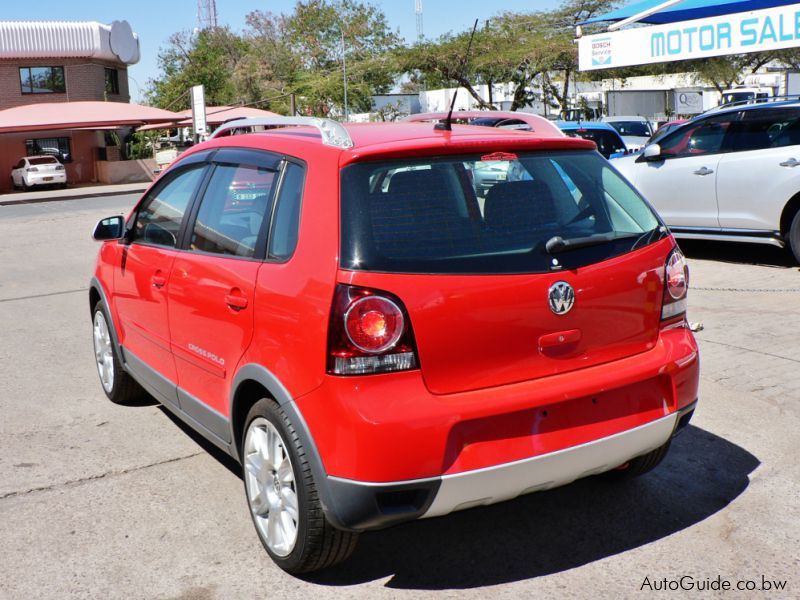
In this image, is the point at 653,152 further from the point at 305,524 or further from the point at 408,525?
the point at 305,524

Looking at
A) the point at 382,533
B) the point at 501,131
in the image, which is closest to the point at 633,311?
the point at 501,131

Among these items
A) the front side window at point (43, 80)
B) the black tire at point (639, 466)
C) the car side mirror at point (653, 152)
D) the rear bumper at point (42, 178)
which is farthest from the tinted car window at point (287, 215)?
the front side window at point (43, 80)

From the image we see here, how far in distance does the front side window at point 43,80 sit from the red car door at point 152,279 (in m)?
44.6

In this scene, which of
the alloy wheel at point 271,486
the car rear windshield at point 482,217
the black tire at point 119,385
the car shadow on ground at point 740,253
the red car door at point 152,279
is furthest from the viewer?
the car shadow on ground at point 740,253

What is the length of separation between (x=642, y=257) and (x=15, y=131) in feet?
131

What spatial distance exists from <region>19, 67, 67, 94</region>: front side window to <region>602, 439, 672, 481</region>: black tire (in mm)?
46617

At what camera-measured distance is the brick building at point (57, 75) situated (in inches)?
1720

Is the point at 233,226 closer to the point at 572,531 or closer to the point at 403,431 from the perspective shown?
the point at 403,431

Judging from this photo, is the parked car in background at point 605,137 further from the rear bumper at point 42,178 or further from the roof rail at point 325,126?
the rear bumper at point 42,178

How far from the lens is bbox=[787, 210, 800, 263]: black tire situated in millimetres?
9398

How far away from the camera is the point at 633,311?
3.58 m

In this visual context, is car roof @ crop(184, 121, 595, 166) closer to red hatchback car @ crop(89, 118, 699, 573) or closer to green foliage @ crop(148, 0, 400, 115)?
red hatchback car @ crop(89, 118, 699, 573)

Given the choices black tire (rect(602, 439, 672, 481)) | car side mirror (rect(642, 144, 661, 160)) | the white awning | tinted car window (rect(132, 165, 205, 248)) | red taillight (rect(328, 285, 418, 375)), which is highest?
the white awning

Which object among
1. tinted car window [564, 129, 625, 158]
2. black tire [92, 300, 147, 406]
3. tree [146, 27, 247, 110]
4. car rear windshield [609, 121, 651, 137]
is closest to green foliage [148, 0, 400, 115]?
tree [146, 27, 247, 110]
